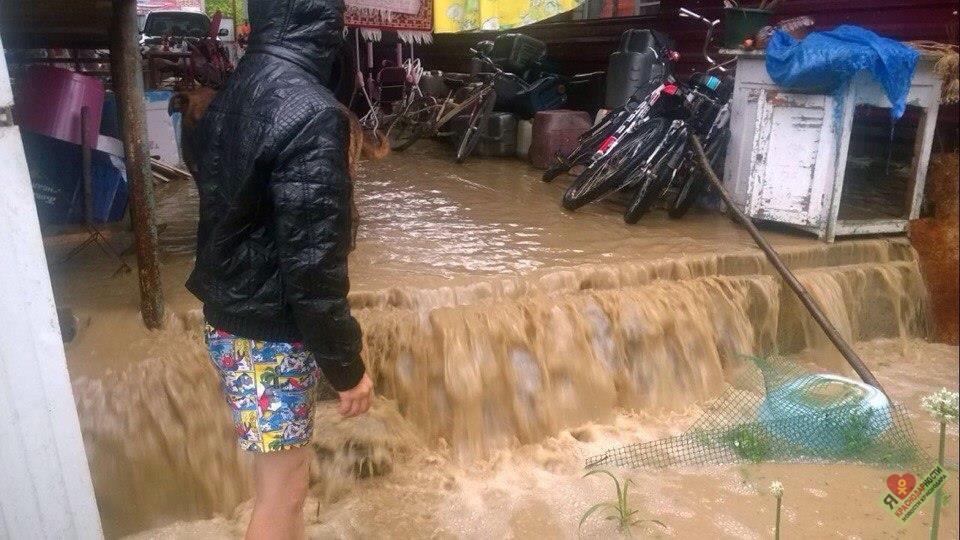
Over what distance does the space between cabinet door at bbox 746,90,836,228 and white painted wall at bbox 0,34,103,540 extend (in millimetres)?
4644

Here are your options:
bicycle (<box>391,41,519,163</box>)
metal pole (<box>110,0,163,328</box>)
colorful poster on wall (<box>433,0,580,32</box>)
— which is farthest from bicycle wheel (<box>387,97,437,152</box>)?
metal pole (<box>110,0,163,328</box>)

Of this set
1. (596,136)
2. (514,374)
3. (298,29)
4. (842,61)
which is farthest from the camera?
(596,136)

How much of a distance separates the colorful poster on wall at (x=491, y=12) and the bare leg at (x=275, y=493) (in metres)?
6.12

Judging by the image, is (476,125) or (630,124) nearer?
(630,124)

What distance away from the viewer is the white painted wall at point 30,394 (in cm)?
226

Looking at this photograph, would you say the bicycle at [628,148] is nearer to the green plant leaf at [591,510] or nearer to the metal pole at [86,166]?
the green plant leaf at [591,510]

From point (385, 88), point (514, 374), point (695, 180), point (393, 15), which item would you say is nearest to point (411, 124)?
point (393, 15)

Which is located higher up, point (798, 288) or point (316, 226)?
point (316, 226)

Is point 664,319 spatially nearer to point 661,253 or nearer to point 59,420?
point 661,253

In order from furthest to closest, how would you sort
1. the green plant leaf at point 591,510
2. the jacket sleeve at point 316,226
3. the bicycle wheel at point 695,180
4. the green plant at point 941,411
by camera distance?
the bicycle wheel at point 695,180
the green plant leaf at point 591,510
the jacket sleeve at point 316,226
the green plant at point 941,411

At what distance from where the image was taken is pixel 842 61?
4.46 metres

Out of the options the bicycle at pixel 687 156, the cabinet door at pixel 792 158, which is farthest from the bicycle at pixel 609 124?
the cabinet door at pixel 792 158

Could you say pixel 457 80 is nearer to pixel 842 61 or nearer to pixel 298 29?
pixel 842 61

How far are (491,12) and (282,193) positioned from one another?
6344mm
